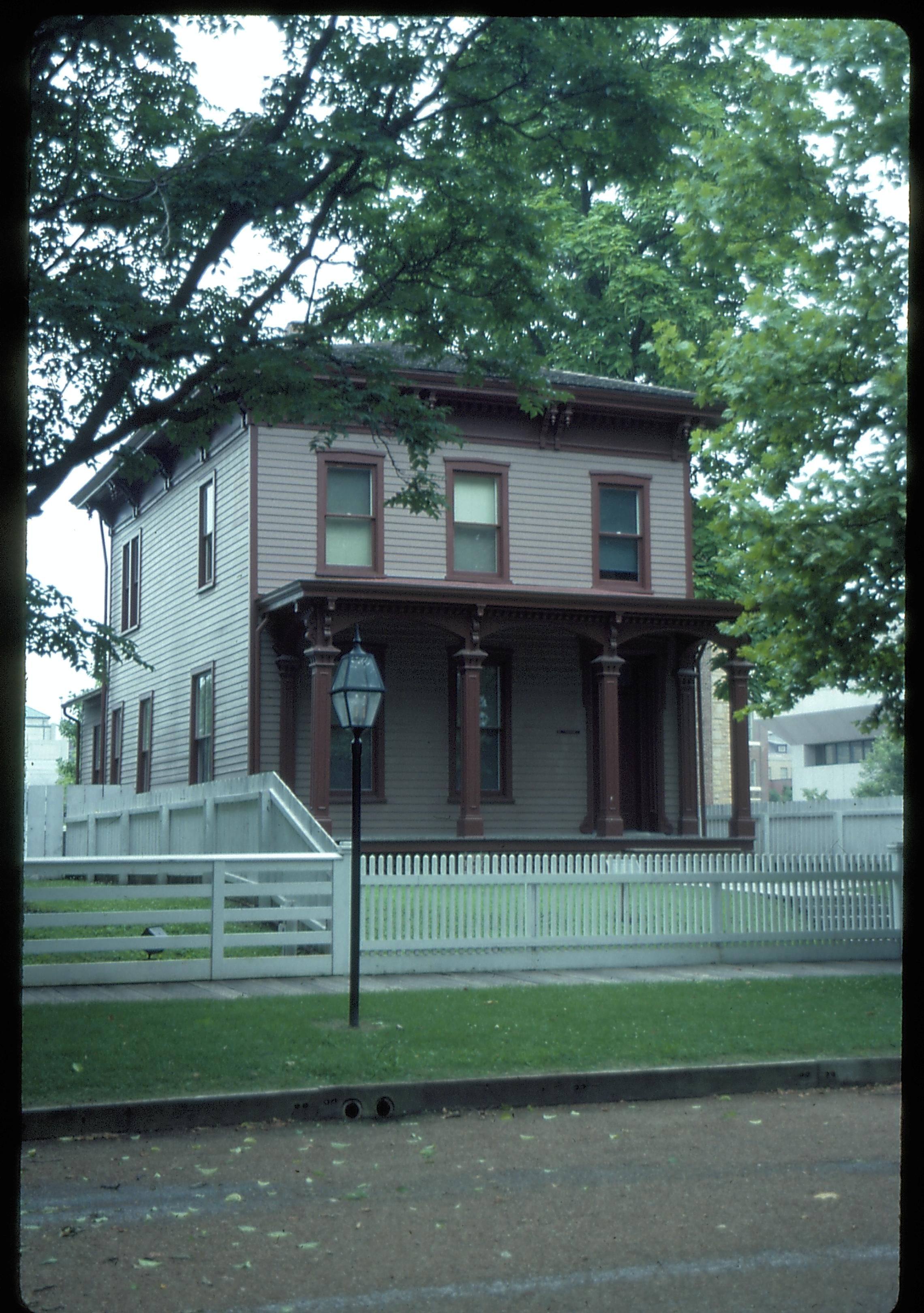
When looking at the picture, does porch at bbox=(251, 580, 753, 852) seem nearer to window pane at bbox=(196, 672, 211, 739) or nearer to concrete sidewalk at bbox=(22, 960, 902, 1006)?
window pane at bbox=(196, 672, 211, 739)

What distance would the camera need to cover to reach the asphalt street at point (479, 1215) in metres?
5.16

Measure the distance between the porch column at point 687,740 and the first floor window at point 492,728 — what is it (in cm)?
320

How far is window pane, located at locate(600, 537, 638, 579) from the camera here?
24656 millimetres

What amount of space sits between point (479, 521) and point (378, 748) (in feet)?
14.0

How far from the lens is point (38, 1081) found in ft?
29.2

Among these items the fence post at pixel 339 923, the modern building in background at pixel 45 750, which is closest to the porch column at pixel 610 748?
the fence post at pixel 339 923

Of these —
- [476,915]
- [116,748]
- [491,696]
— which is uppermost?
[491,696]

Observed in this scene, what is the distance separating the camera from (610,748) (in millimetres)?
22547

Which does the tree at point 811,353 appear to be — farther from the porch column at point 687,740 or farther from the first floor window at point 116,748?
the first floor window at point 116,748

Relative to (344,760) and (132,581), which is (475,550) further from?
(132,581)

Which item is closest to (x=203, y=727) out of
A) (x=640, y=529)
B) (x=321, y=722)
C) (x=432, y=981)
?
(x=321, y=722)

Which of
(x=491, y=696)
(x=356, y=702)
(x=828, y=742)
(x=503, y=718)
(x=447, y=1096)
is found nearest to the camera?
(x=447, y=1096)

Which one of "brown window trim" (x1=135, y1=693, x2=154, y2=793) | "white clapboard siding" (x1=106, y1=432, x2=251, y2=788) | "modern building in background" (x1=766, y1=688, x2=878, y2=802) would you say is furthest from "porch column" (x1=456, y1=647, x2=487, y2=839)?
"modern building in background" (x1=766, y1=688, x2=878, y2=802)

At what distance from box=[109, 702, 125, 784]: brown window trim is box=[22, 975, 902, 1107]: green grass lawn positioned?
61.9ft
